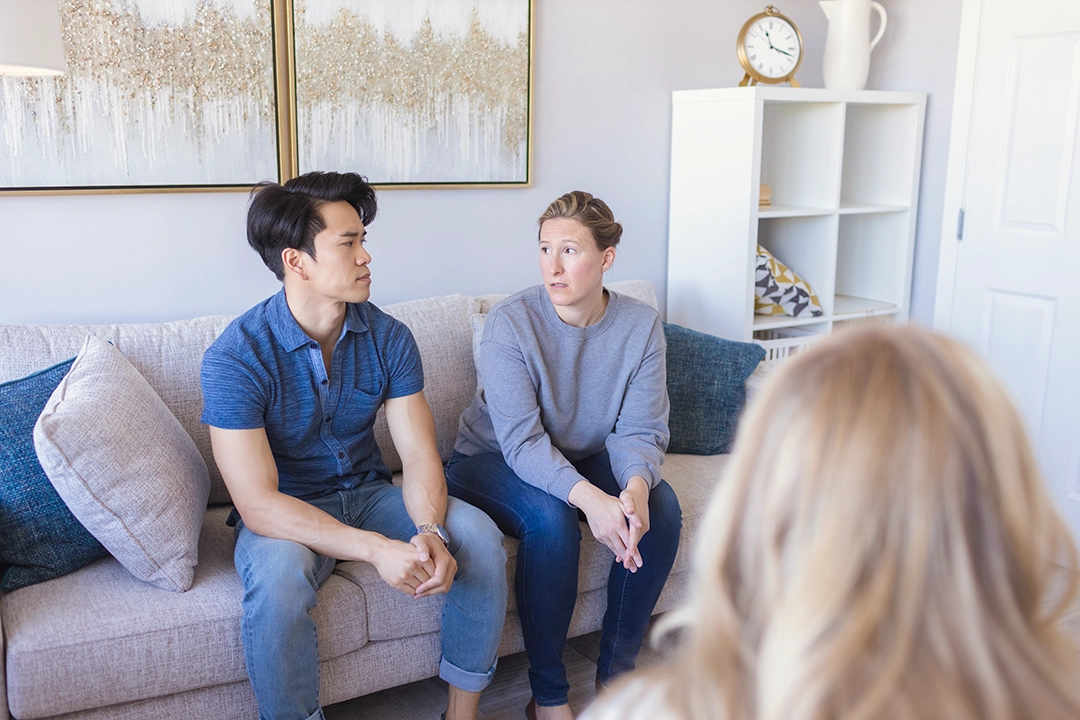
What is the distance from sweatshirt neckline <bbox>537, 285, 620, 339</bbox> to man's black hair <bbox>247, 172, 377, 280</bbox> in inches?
19.4

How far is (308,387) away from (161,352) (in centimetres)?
47

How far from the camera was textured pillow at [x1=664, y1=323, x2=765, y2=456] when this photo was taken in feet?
8.74

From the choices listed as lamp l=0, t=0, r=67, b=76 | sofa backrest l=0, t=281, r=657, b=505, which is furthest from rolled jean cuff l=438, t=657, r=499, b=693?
lamp l=0, t=0, r=67, b=76

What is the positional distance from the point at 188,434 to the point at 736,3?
225cm

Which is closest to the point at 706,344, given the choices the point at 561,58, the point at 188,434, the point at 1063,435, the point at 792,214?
the point at 792,214

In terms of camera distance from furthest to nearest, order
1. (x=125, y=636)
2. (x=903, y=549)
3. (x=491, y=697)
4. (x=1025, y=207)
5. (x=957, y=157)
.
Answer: (x=957, y=157) → (x=1025, y=207) → (x=491, y=697) → (x=125, y=636) → (x=903, y=549)

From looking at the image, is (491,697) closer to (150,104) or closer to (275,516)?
(275,516)

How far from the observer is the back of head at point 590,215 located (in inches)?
86.5

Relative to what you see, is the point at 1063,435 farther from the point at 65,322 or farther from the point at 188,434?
the point at 65,322

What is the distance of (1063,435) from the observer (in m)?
2.91

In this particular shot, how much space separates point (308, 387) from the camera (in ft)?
6.46

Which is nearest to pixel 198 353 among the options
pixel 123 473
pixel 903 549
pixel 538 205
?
pixel 123 473

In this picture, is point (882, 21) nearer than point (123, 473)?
No

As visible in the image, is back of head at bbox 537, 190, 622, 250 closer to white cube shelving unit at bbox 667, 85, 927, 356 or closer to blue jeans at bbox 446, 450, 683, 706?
blue jeans at bbox 446, 450, 683, 706
